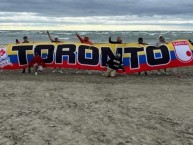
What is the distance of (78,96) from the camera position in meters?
10.9

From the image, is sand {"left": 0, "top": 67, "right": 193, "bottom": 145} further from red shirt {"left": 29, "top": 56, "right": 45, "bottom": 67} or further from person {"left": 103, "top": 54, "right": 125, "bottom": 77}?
red shirt {"left": 29, "top": 56, "right": 45, "bottom": 67}

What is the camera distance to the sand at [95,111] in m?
7.06

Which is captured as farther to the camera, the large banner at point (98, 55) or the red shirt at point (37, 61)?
the red shirt at point (37, 61)

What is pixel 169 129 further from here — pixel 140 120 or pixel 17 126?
pixel 17 126

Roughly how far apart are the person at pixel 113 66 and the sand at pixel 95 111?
1.99 ft

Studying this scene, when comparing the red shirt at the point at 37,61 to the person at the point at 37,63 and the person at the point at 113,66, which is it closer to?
the person at the point at 37,63

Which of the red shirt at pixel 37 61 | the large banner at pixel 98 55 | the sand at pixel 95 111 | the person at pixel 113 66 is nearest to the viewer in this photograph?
the sand at pixel 95 111

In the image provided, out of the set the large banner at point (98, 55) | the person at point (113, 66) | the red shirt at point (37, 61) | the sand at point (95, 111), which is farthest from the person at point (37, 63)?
the person at point (113, 66)

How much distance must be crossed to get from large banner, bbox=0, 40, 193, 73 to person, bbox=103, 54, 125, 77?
0.32 m

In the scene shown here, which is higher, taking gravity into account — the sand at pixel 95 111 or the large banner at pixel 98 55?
the large banner at pixel 98 55

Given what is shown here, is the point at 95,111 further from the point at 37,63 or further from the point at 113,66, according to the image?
the point at 37,63

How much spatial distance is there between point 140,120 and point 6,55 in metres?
9.53

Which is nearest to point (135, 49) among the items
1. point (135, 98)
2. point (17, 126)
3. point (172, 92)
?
point (172, 92)

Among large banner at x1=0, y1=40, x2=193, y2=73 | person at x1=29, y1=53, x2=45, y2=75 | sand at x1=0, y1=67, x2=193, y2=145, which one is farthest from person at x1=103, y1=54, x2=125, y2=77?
person at x1=29, y1=53, x2=45, y2=75
